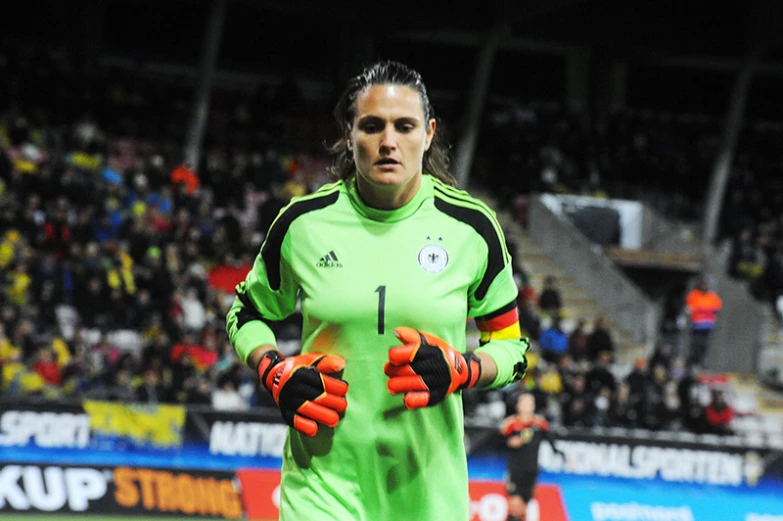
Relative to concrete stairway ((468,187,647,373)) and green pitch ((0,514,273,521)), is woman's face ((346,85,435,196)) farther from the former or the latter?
concrete stairway ((468,187,647,373))

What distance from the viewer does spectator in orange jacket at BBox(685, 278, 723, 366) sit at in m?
20.6

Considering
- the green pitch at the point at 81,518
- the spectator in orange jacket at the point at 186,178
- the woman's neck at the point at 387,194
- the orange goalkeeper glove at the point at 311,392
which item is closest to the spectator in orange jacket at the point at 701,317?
the spectator in orange jacket at the point at 186,178

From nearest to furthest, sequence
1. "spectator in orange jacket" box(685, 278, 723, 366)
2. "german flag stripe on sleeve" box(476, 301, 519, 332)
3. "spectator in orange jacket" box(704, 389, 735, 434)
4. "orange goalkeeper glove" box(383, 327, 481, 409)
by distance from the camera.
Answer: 1. "orange goalkeeper glove" box(383, 327, 481, 409)
2. "german flag stripe on sleeve" box(476, 301, 519, 332)
3. "spectator in orange jacket" box(704, 389, 735, 434)
4. "spectator in orange jacket" box(685, 278, 723, 366)

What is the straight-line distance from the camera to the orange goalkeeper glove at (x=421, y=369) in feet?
11.5

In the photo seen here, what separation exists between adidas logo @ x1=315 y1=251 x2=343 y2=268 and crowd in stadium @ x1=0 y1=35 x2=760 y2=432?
464 inches

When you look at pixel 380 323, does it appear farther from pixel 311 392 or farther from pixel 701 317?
pixel 701 317

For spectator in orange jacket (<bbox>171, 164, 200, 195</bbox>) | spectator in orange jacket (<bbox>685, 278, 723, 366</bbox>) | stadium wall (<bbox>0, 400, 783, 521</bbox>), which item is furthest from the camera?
spectator in orange jacket (<bbox>685, 278, 723, 366</bbox>)

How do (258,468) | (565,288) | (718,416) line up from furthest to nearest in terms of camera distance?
1. (565,288)
2. (718,416)
3. (258,468)

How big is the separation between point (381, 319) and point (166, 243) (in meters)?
15.0

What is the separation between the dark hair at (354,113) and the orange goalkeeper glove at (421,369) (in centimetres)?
79

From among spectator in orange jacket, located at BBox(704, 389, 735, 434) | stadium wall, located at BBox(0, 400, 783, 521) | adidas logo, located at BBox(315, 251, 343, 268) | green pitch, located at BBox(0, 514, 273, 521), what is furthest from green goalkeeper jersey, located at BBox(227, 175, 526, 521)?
spectator in orange jacket, located at BBox(704, 389, 735, 434)

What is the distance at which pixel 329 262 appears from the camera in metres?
3.83

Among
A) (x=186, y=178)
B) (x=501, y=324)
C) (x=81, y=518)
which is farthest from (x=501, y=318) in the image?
(x=186, y=178)

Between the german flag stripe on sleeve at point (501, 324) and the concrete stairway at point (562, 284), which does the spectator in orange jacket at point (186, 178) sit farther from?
the german flag stripe on sleeve at point (501, 324)
